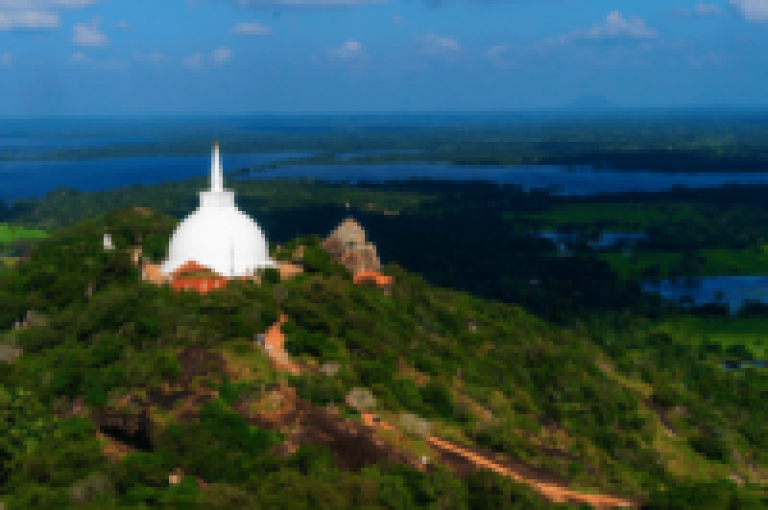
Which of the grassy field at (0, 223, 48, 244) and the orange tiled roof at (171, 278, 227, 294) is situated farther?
the grassy field at (0, 223, 48, 244)

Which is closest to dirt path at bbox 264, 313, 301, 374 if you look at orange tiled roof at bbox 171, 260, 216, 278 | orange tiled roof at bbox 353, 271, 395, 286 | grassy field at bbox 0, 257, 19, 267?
orange tiled roof at bbox 171, 260, 216, 278

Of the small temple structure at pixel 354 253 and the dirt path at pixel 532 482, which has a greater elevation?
the small temple structure at pixel 354 253

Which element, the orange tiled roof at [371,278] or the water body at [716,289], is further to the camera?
the water body at [716,289]

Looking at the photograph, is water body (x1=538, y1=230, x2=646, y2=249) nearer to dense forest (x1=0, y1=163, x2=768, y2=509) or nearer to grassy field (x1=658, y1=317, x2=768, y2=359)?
grassy field (x1=658, y1=317, x2=768, y2=359)

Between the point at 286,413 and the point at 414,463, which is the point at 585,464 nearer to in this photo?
the point at 414,463

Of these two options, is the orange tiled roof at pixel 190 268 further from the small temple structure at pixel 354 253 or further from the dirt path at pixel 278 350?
the small temple structure at pixel 354 253

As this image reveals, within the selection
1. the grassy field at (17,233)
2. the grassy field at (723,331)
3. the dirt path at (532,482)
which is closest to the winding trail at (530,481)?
the dirt path at (532,482)
